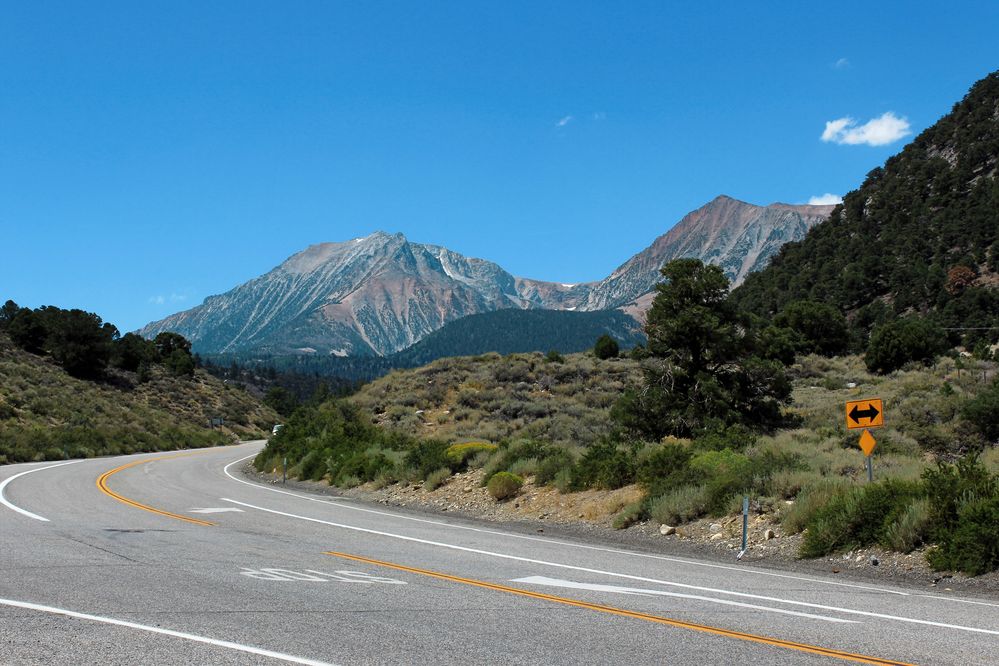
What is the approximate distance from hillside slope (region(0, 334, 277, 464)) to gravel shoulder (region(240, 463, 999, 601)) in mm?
24320

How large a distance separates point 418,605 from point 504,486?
1290cm

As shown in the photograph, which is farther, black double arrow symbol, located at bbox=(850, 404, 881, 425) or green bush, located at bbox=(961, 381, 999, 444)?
green bush, located at bbox=(961, 381, 999, 444)

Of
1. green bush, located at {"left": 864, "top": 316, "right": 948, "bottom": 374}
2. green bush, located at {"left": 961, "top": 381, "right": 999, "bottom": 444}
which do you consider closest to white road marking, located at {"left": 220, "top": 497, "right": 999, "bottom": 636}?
green bush, located at {"left": 961, "top": 381, "right": 999, "bottom": 444}

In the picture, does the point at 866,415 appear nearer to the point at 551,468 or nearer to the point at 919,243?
the point at 551,468

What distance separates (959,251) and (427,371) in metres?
56.8

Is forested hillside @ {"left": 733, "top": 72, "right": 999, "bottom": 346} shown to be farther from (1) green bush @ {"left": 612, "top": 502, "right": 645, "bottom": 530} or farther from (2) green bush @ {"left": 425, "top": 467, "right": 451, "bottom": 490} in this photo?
(1) green bush @ {"left": 612, "top": 502, "right": 645, "bottom": 530}

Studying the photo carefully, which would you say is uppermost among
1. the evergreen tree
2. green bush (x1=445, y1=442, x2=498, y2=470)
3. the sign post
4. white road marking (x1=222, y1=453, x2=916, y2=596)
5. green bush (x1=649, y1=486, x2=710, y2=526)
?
the evergreen tree

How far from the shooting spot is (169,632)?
21.8 ft

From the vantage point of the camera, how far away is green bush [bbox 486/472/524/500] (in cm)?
2095

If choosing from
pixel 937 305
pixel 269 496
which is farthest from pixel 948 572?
A: pixel 937 305

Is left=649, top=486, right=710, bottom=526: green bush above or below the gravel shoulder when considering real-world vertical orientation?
above

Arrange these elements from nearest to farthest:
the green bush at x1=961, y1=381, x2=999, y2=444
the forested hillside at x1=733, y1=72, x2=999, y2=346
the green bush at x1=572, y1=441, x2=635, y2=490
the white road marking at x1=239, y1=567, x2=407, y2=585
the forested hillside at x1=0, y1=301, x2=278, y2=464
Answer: the white road marking at x1=239, y1=567, x2=407, y2=585, the green bush at x1=572, y1=441, x2=635, y2=490, the green bush at x1=961, y1=381, x2=999, y2=444, the forested hillside at x1=0, y1=301, x2=278, y2=464, the forested hillside at x1=733, y1=72, x2=999, y2=346

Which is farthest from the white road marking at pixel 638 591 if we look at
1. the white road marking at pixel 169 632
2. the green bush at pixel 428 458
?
the green bush at pixel 428 458

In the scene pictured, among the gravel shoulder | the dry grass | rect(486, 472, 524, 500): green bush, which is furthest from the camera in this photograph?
the dry grass
